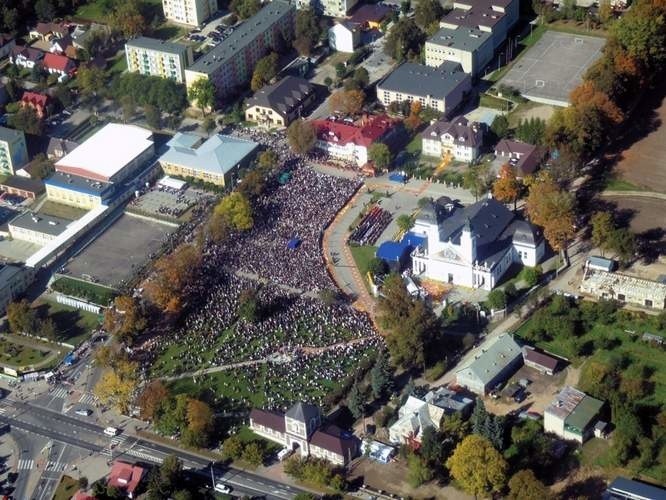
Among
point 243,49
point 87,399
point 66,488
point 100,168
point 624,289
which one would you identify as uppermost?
point 243,49

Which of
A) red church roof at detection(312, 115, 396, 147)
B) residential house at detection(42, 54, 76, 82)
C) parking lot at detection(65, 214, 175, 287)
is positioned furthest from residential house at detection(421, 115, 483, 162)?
residential house at detection(42, 54, 76, 82)

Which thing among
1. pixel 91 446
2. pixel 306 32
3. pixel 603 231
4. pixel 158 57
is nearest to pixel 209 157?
pixel 158 57

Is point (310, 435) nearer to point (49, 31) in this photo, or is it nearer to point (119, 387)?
point (119, 387)

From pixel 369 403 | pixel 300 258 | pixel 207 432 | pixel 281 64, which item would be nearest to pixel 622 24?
pixel 281 64

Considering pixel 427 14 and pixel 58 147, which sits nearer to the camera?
pixel 58 147

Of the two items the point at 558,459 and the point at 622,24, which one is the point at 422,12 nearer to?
the point at 622,24

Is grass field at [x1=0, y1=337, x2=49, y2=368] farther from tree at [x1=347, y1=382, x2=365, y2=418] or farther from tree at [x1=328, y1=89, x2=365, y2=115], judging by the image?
tree at [x1=328, y1=89, x2=365, y2=115]
